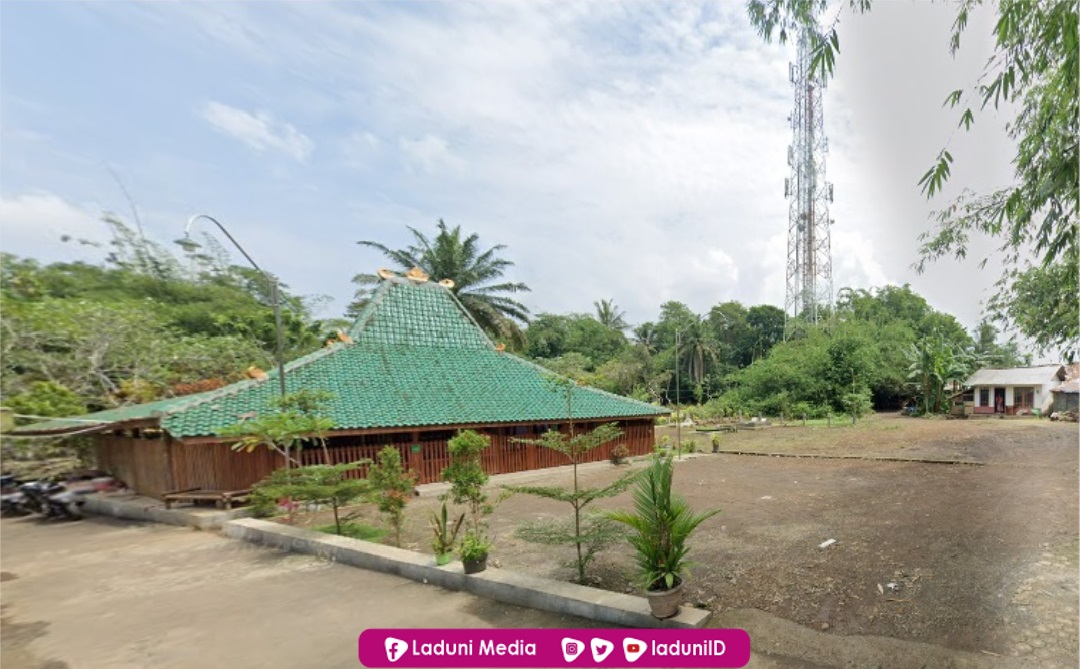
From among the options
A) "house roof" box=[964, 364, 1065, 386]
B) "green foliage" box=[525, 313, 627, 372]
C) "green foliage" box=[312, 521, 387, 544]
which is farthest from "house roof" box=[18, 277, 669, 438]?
"house roof" box=[964, 364, 1065, 386]

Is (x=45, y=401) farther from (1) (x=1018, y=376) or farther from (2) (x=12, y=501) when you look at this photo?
(1) (x=1018, y=376)

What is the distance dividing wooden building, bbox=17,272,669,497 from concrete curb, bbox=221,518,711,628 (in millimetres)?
3111

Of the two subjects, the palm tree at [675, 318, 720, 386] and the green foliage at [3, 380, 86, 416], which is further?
the palm tree at [675, 318, 720, 386]

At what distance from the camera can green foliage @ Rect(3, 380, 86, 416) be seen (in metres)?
12.1

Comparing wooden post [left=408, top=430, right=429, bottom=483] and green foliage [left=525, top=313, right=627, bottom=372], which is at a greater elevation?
green foliage [left=525, top=313, right=627, bottom=372]

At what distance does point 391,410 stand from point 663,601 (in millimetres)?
10276

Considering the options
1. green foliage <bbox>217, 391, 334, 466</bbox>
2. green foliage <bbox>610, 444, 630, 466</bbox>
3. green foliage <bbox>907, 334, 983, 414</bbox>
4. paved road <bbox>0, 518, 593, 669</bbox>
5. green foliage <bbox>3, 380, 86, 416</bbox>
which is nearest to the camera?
paved road <bbox>0, 518, 593, 669</bbox>

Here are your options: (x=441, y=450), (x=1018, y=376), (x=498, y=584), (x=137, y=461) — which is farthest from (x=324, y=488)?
(x=1018, y=376)

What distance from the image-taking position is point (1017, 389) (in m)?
32.6

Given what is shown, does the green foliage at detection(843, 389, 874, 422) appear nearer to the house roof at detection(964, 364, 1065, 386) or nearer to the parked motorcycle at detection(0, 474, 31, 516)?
the house roof at detection(964, 364, 1065, 386)

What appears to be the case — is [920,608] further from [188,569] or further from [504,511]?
[188,569]

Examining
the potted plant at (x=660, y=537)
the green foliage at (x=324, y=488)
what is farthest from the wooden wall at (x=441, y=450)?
the potted plant at (x=660, y=537)

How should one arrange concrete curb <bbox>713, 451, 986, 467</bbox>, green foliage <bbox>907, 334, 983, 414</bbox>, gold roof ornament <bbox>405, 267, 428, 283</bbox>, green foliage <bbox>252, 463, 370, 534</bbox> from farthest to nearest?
green foliage <bbox>907, 334, 983, 414</bbox>, gold roof ornament <bbox>405, 267, 428, 283</bbox>, concrete curb <bbox>713, 451, 986, 467</bbox>, green foliage <bbox>252, 463, 370, 534</bbox>

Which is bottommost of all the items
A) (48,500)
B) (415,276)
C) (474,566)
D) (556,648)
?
(48,500)
